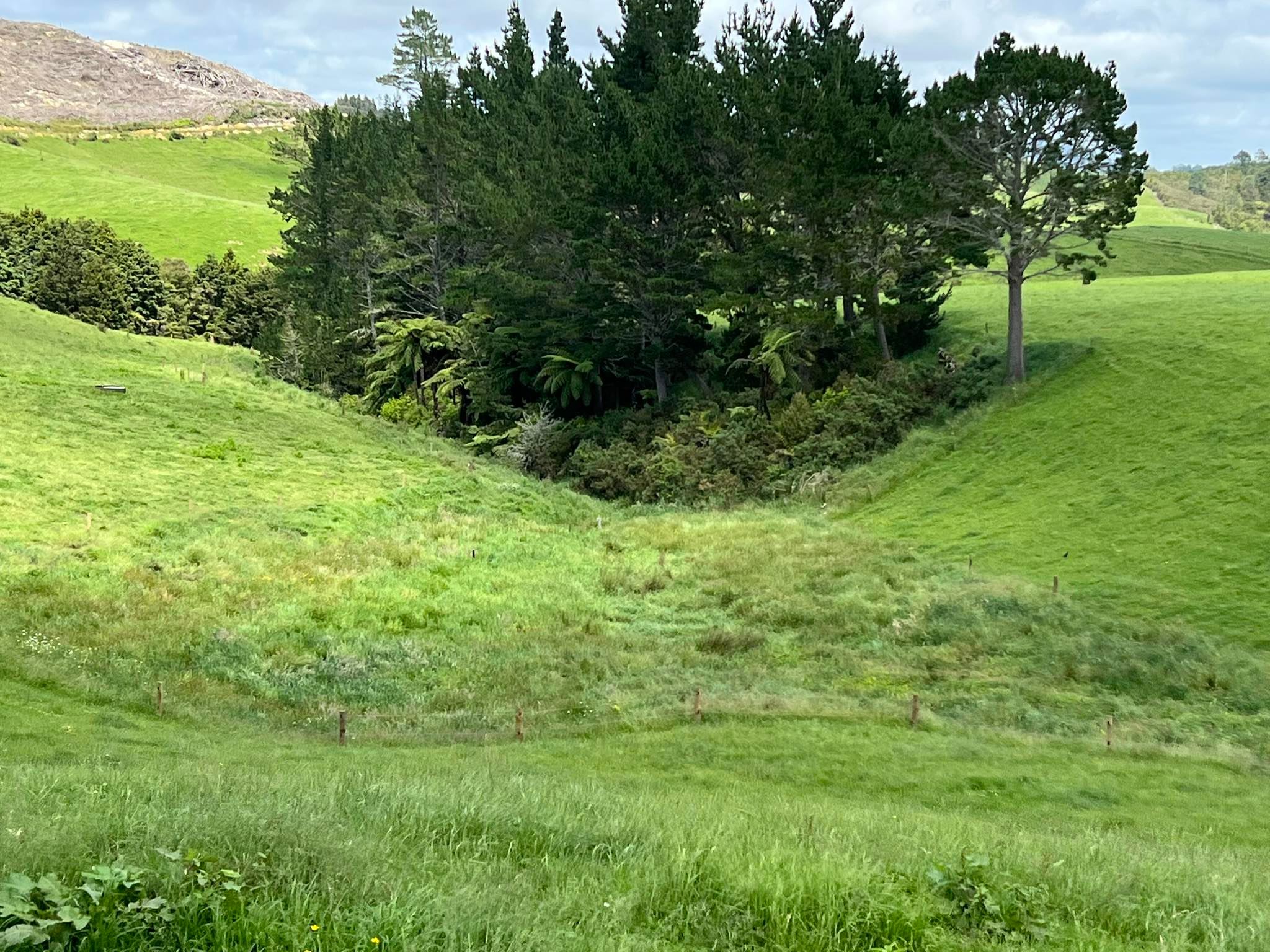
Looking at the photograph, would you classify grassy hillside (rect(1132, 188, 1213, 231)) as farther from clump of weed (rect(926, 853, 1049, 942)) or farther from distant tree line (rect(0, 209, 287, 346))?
clump of weed (rect(926, 853, 1049, 942))

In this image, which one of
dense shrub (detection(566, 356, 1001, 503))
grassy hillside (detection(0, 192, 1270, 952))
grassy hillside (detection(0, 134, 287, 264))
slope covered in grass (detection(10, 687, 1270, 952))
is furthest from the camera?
grassy hillside (detection(0, 134, 287, 264))

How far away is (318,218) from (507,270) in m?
35.0

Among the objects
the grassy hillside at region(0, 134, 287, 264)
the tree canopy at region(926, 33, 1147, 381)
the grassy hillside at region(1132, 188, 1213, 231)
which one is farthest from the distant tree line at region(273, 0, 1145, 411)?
the grassy hillside at region(1132, 188, 1213, 231)

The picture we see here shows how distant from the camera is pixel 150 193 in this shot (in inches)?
5886

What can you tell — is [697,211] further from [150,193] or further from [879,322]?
[150,193]

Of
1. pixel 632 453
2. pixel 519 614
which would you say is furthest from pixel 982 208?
pixel 519 614

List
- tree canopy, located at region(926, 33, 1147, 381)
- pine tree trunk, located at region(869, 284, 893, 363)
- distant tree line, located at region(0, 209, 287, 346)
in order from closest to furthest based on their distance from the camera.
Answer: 1. tree canopy, located at region(926, 33, 1147, 381)
2. pine tree trunk, located at region(869, 284, 893, 363)
3. distant tree line, located at region(0, 209, 287, 346)

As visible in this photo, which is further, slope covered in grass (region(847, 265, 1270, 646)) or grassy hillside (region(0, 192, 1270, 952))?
slope covered in grass (region(847, 265, 1270, 646))

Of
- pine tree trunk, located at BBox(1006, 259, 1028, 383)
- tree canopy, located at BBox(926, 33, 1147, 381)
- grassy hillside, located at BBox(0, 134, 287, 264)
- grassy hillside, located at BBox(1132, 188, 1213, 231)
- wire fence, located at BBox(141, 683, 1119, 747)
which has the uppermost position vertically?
grassy hillside, located at BBox(0, 134, 287, 264)

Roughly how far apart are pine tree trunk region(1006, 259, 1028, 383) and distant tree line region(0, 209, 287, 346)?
65.6 metres

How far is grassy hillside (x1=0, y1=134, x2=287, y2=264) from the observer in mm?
131500

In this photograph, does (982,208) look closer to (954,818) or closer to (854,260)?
(854,260)

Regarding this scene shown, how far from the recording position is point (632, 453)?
49.8 m

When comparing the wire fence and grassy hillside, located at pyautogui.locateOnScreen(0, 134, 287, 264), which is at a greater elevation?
grassy hillside, located at pyautogui.locateOnScreen(0, 134, 287, 264)
